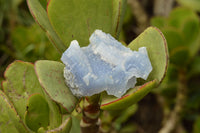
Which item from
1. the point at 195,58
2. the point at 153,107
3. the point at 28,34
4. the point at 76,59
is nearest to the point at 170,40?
the point at 195,58

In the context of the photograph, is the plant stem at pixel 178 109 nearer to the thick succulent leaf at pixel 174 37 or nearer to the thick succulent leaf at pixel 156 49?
the thick succulent leaf at pixel 174 37

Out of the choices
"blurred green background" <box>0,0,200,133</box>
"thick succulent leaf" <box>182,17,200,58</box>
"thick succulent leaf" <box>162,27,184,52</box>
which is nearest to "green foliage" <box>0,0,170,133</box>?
"blurred green background" <box>0,0,200,133</box>

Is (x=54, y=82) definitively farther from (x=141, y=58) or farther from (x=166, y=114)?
(x=166, y=114)

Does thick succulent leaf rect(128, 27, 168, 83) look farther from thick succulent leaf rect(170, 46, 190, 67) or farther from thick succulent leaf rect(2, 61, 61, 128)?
thick succulent leaf rect(170, 46, 190, 67)

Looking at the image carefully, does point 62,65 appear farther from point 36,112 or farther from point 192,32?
point 192,32

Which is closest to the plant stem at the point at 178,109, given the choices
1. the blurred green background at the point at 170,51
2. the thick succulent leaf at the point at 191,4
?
the blurred green background at the point at 170,51

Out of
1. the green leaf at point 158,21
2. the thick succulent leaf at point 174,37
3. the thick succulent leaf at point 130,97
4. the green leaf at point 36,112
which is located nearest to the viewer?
the thick succulent leaf at point 130,97
